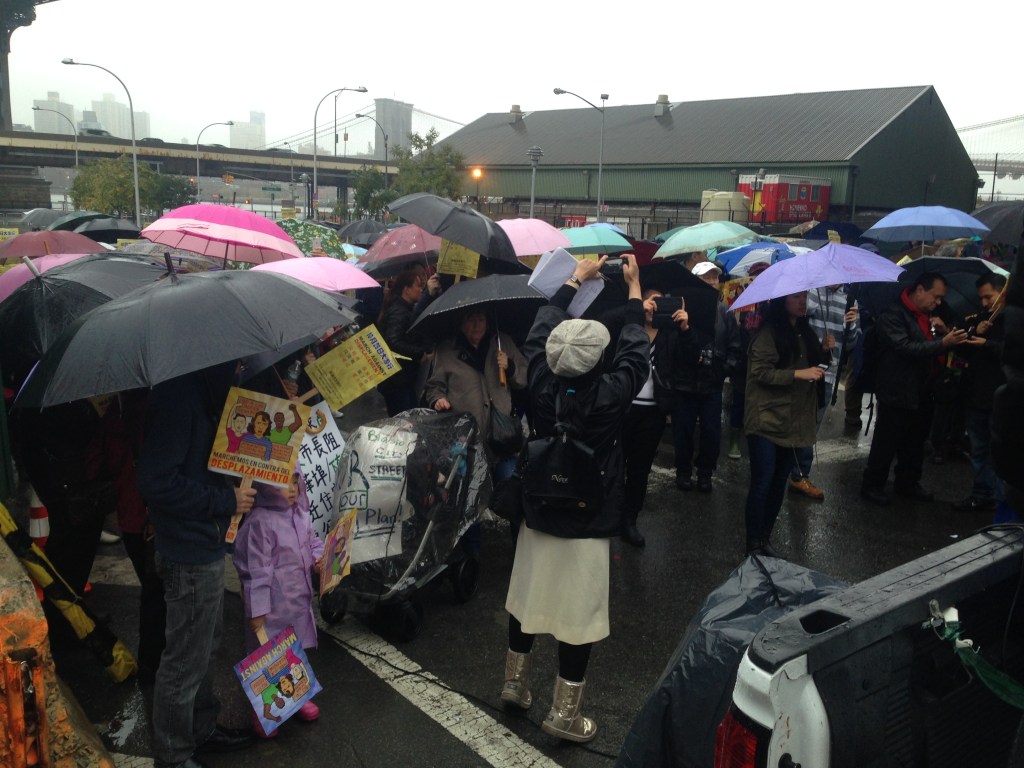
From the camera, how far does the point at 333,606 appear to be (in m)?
4.64

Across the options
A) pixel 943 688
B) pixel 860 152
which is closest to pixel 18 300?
pixel 943 688

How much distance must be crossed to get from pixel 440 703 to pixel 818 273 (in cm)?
372

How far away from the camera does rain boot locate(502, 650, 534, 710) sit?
3.87m

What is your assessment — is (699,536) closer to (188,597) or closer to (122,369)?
(188,597)

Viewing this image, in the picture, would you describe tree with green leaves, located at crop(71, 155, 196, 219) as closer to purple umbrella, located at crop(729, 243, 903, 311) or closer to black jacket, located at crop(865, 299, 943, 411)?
black jacket, located at crop(865, 299, 943, 411)

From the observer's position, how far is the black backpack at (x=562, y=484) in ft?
11.8

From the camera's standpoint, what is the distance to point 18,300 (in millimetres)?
4406

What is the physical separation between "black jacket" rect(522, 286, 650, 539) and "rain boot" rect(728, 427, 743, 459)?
16.5 ft

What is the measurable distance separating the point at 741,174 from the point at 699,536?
150 ft

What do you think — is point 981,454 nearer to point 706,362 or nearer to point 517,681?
point 706,362

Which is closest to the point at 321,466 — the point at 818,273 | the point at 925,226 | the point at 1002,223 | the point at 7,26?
the point at 818,273

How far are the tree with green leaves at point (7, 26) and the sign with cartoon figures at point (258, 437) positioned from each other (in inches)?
2834

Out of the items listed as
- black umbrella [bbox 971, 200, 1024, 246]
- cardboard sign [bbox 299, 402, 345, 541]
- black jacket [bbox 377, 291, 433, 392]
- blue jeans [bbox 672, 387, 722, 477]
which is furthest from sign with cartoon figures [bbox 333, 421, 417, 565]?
black umbrella [bbox 971, 200, 1024, 246]

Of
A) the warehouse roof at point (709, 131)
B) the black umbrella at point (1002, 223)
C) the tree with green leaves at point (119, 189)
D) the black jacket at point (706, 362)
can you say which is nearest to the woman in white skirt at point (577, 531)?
the black jacket at point (706, 362)
